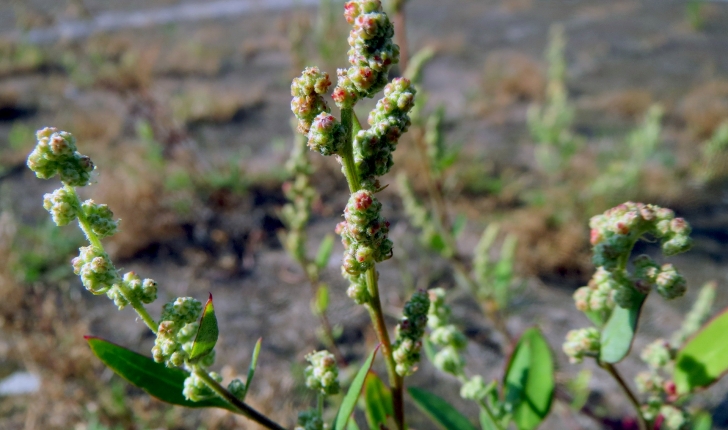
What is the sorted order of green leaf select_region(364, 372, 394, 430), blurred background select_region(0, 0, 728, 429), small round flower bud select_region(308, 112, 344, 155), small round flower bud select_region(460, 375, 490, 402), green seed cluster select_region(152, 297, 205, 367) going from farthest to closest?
1. blurred background select_region(0, 0, 728, 429)
2. green leaf select_region(364, 372, 394, 430)
3. small round flower bud select_region(460, 375, 490, 402)
4. green seed cluster select_region(152, 297, 205, 367)
5. small round flower bud select_region(308, 112, 344, 155)

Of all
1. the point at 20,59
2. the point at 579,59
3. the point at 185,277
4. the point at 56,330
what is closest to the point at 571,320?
the point at 185,277

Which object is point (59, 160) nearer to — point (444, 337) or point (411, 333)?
point (411, 333)

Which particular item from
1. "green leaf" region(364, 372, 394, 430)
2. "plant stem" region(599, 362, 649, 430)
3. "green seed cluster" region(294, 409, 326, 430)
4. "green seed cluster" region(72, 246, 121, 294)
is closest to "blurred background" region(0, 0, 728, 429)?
"green leaf" region(364, 372, 394, 430)

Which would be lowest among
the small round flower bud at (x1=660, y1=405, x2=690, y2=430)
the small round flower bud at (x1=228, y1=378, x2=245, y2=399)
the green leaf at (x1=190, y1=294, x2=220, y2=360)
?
the small round flower bud at (x1=660, y1=405, x2=690, y2=430)

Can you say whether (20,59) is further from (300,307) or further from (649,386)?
(649,386)

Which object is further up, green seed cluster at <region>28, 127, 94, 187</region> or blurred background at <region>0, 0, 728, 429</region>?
blurred background at <region>0, 0, 728, 429</region>

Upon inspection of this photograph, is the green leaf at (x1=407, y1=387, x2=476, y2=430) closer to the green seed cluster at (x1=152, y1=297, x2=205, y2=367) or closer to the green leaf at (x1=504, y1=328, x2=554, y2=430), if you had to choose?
the green leaf at (x1=504, y1=328, x2=554, y2=430)

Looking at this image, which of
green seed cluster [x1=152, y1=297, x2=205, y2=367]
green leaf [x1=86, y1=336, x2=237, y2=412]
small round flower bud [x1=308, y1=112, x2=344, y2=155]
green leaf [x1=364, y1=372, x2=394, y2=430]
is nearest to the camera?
small round flower bud [x1=308, y1=112, x2=344, y2=155]

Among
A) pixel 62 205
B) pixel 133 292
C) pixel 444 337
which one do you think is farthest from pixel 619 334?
pixel 62 205

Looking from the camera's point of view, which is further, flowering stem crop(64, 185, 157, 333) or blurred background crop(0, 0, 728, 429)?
blurred background crop(0, 0, 728, 429)
